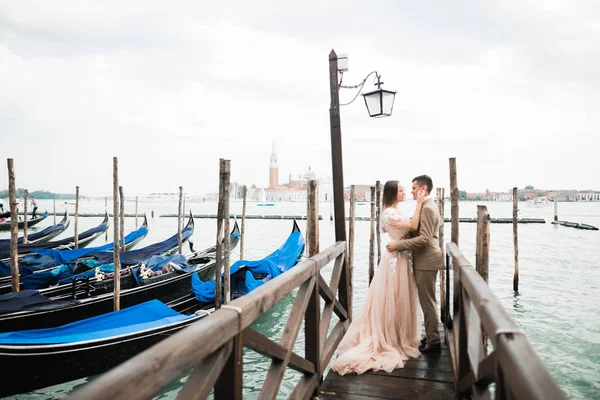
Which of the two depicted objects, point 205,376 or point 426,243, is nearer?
point 205,376

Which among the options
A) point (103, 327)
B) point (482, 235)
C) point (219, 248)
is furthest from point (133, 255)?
point (482, 235)

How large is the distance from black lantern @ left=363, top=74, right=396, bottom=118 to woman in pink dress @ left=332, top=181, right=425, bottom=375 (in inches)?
44.8

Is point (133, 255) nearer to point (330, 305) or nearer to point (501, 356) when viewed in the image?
point (330, 305)

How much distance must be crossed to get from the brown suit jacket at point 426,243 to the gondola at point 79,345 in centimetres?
277

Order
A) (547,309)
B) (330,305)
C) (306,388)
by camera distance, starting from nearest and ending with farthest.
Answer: (306,388)
(330,305)
(547,309)

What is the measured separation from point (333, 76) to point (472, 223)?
2488 centimetres

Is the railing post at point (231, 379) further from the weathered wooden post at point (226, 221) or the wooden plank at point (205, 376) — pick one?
the weathered wooden post at point (226, 221)

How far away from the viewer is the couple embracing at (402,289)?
261cm

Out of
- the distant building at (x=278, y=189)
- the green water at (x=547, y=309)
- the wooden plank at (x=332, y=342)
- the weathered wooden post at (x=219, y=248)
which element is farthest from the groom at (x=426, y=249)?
the distant building at (x=278, y=189)

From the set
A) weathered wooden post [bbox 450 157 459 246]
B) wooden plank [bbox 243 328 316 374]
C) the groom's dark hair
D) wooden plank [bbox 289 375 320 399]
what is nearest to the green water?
wooden plank [bbox 289 375 320 399]

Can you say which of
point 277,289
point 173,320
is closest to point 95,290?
point 173,320

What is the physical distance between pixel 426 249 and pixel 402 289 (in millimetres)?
340

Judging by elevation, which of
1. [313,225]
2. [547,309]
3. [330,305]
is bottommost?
[547,309]

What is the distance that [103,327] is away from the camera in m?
3.77
